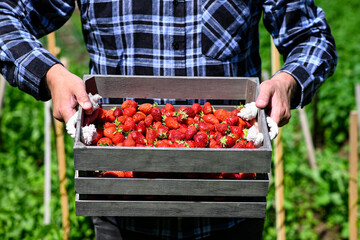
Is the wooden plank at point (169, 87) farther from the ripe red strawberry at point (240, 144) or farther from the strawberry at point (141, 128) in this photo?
the ripe red strawberry at point (240, 144)

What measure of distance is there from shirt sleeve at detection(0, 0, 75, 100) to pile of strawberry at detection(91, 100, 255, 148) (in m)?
0.27

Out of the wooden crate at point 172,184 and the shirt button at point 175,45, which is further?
the shirt button at point 175,45

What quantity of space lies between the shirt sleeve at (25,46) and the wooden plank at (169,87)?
21cm

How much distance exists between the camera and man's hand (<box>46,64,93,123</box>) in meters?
1.56

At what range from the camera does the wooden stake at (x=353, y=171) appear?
3.14 m

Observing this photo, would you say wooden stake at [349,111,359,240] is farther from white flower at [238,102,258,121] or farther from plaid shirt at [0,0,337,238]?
white flower at [238,102,258,121]

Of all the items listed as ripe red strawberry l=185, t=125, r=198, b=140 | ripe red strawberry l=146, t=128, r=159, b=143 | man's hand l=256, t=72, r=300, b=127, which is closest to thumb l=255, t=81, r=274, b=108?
man's hand l=256, t=72, r=300, b=127

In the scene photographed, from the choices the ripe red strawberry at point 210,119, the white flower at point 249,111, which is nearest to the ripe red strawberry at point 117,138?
the ripe red strawberry at point 210,119

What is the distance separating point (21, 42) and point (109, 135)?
51cm

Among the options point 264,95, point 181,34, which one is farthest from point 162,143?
point 181,34

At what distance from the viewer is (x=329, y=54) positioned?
1874 mm

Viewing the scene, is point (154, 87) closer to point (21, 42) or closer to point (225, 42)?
point (225, 42)

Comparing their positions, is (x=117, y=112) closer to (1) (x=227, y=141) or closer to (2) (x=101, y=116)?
(2) (x=101, y=116)

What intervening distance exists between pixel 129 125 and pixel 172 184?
0.36 meters
